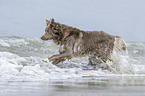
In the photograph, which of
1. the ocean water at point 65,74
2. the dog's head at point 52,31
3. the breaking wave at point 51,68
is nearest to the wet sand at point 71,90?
the ocean water at point 65,74

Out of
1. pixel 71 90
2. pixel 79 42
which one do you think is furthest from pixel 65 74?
pixel 71 90

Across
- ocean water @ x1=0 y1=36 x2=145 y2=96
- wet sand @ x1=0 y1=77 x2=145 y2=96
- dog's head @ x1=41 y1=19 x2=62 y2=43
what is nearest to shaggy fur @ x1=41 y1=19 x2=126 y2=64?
dog's head @ x1=41 y1=19 x2=62 y2=43

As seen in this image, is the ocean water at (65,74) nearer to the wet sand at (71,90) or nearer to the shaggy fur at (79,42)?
the wet sand at (71,90)

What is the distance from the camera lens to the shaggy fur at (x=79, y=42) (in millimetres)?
10461

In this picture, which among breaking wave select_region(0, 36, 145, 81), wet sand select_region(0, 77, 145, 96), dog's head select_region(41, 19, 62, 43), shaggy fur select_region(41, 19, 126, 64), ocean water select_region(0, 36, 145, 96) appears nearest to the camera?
wet sand select_region(0, 77, 145, 96)

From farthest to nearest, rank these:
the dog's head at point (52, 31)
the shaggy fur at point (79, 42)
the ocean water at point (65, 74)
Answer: the shaggy fur at point (79, 42) → the dog's head at point (52, 31) → the ocean water at point (65, 74)

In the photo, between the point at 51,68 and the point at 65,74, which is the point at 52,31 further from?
the point at 65,74

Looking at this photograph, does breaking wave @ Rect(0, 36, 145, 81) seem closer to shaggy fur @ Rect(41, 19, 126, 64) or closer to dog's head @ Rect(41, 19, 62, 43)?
shaggy fur @ Rect(41, 19, 126, 64)

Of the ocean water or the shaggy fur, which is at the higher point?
the shaggy fur

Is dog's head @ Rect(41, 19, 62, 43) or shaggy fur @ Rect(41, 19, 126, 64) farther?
shaggy fur @ Rect(41, 19, 126, 64)

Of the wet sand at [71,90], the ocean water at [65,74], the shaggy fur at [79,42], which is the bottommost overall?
the wet sand at [71,90]

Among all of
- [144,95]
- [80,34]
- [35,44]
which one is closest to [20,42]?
[35,44]

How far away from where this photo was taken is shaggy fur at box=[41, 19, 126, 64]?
412 inches

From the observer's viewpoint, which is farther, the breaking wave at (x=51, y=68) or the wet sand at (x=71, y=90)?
the breaking wave at (x=51, y=68)
